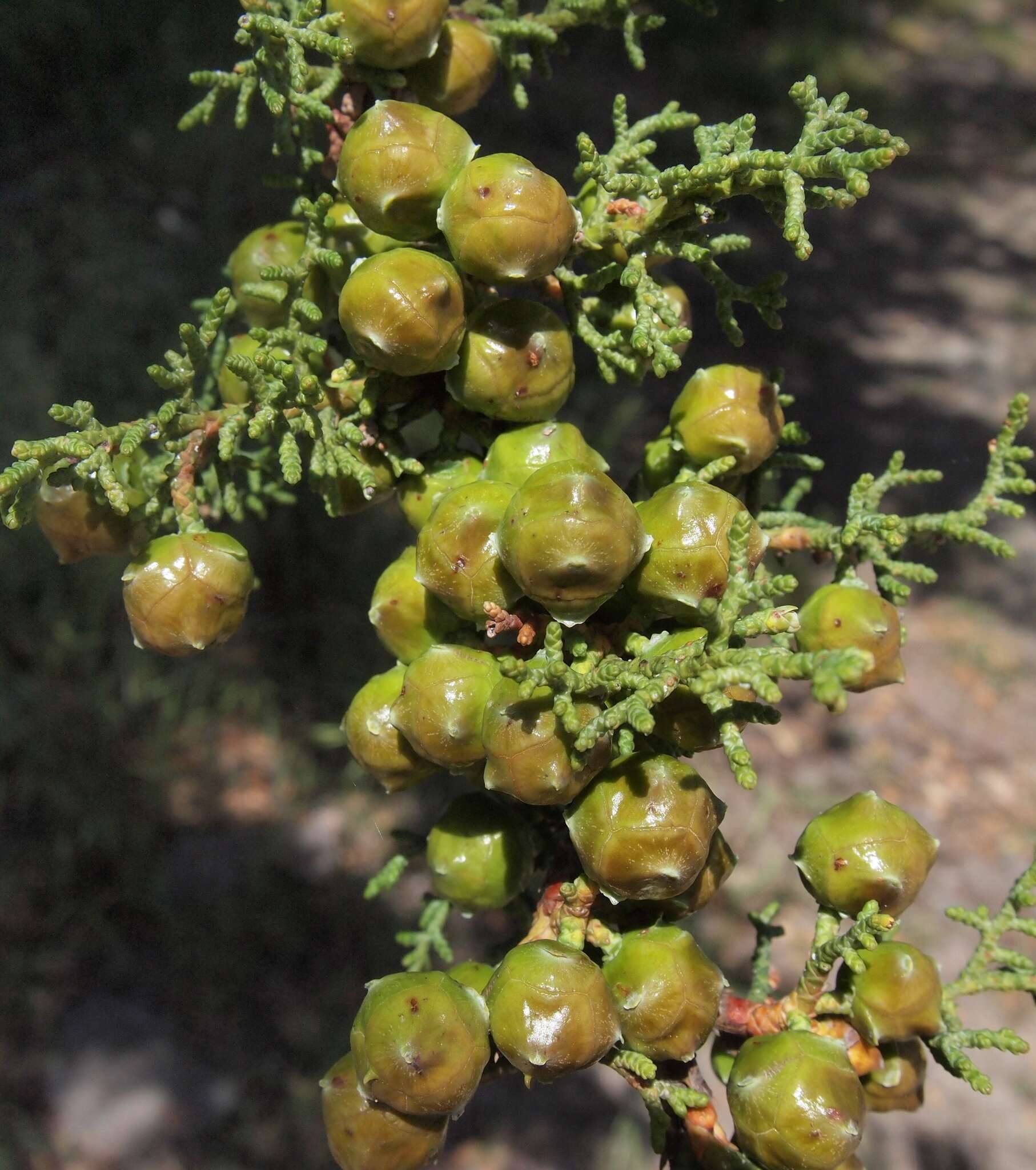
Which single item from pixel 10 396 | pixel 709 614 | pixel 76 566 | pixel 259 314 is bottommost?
pixel 76 566

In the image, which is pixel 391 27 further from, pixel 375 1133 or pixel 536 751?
pixel 375 1133

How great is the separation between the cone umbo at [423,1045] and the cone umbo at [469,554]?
2.00 feet

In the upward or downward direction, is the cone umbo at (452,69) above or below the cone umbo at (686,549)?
above

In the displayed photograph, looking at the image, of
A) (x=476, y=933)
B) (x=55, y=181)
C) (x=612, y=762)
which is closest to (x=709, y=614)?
(x=612, y=762)

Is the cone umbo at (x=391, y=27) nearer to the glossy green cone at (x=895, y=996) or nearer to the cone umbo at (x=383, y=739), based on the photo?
the cone umbo at (x=383, y=739)

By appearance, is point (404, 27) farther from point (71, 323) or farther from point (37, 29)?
point (37, 29)

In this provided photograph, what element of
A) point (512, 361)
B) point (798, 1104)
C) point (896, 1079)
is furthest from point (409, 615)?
point (896, 1079)

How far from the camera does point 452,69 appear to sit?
1.96 meters

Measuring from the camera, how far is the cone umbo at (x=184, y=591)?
170cm

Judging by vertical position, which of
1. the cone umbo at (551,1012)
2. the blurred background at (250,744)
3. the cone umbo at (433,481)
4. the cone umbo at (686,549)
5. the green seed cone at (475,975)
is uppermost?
the cone umbo at (686,549)

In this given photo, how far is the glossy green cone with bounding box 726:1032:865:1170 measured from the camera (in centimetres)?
156

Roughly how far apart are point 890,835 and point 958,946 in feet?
14.9

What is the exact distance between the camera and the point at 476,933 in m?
5.30

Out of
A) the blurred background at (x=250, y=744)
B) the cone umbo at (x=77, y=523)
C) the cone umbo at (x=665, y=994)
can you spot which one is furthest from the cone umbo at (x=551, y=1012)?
the blurred background at (x=250, y=744)
